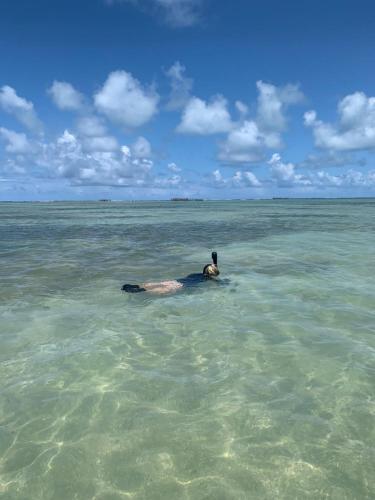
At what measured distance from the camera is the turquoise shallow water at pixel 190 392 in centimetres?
541

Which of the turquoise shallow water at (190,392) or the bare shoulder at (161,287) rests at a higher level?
the bare shoulder at (161,287)

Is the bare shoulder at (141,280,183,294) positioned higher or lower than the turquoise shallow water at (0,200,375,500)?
higher

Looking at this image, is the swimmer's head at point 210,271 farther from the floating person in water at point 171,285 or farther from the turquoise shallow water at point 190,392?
the turquoise shallow water at point 190,392

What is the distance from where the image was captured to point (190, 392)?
7.58 metres

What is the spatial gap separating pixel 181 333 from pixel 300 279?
8.08 meters

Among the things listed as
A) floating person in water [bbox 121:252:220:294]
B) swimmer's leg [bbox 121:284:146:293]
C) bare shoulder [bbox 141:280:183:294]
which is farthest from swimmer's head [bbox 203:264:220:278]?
swimmer's leg [bbox 121:284:146:293]

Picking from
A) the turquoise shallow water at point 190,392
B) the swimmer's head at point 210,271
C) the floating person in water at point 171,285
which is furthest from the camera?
the swimmer's head at point 210,271

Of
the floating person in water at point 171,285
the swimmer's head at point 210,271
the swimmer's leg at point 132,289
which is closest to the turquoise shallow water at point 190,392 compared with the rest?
the swimmer's leg at point 132,289

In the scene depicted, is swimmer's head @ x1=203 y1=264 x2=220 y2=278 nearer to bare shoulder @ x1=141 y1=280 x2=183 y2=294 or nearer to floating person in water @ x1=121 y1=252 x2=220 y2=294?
floating person in water @ x1=121 y1=252 x2=220 y2=294

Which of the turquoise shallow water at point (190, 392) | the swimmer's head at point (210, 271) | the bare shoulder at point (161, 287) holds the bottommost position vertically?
the turquoise shallow water at point (190, 392)

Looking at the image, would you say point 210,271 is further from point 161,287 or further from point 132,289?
point 132,289

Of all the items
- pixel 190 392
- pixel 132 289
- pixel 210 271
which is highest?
pixel 210 271

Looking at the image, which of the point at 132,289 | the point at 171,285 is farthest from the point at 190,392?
the point at 171,285

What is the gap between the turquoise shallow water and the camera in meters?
5.41
